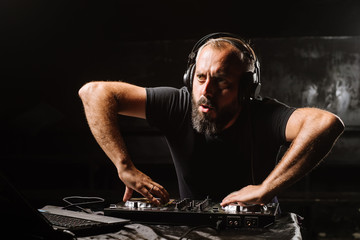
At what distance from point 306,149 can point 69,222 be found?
0.95 meters

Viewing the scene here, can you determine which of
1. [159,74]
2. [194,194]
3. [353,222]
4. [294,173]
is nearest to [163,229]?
[294,173]

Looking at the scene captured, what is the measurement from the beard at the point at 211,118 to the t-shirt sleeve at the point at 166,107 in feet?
0.32

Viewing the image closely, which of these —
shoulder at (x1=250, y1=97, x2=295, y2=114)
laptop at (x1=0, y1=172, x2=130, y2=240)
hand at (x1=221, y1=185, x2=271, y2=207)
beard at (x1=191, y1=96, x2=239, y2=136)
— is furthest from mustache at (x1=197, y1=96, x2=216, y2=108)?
laptop at (x1=0, y1=172, x2=130, y2=240)

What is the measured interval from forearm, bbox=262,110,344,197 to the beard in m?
0.35

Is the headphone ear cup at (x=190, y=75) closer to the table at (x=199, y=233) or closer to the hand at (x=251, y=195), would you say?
the hand at (x=251, y=195)

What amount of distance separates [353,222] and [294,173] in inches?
126

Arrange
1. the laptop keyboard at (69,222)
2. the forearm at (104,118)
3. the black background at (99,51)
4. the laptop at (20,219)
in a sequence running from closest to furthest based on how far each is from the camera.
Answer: the laptop at (20,219) → the laptop keyboard at (69,222) → the forearm at (104,118) → the black background at (99,51)

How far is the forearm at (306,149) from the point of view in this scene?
1.53 metres

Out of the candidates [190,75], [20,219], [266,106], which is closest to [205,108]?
[190,75]

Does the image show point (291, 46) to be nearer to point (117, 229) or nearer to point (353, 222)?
point (353, 222)

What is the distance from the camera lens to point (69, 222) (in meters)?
1.03

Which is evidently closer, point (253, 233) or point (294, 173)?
point (253, 233)

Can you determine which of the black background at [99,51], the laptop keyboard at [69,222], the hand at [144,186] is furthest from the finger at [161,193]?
the black background at [99,51]

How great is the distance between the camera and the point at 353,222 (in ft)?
14.1
